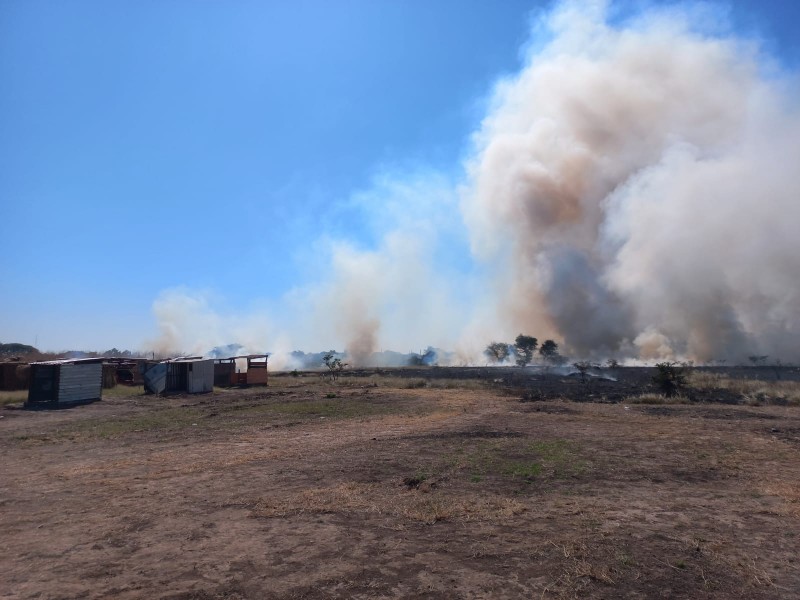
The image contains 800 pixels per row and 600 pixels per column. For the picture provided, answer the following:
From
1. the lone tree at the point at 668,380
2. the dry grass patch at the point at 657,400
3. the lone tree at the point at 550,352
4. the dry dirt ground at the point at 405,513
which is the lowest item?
the dry dirt ground at the point at 405,513

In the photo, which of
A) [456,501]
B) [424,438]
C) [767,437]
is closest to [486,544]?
[456,501]

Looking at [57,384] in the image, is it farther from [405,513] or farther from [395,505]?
[405,513]

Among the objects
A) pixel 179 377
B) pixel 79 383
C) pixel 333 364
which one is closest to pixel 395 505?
pixel 79 383

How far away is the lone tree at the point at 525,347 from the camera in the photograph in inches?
3391

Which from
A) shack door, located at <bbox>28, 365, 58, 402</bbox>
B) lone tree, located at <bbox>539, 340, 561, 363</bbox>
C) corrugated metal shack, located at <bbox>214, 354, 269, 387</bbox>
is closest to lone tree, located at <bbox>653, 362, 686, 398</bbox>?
corrugated metal shack, located at <bbox>214, 354, 269, 387</bbox>

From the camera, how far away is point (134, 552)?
6.89 m

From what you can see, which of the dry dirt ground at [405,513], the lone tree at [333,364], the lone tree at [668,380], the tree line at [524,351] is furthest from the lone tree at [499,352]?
the dry dirt ground at [405,513]

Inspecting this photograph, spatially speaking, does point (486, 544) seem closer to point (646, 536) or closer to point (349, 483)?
point (646, 536)

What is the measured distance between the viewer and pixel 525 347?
86688mm

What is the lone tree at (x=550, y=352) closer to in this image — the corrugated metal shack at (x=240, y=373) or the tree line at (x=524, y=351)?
the tree line at (x=524, y=351)

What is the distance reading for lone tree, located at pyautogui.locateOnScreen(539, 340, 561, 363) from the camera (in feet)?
271

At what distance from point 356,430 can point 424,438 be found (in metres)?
3.32

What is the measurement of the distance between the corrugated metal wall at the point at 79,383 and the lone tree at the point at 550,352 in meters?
64.9

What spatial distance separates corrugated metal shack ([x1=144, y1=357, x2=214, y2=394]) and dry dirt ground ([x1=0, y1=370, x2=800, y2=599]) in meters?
19.8
